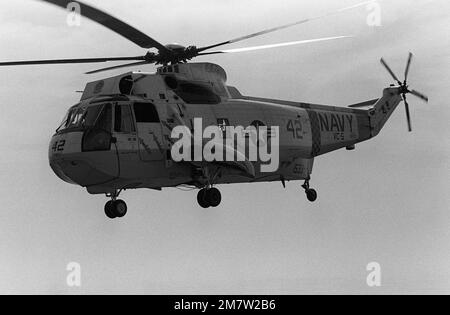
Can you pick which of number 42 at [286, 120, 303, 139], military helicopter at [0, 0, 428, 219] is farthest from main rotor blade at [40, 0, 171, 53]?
number 42 at [286, 120, 303, 139]

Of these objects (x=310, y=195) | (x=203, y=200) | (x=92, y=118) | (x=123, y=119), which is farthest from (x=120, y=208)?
(x=310, y=195)

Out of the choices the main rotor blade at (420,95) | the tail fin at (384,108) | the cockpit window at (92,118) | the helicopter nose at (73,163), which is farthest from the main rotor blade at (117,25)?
the main rotor blade at (420,95)

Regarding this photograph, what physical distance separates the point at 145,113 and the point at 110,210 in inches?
135

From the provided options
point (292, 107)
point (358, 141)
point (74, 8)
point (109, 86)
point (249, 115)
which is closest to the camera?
point (74, 8)

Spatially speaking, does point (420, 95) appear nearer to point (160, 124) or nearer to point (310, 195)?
point (310, 195)

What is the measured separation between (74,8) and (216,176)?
24.5 ft

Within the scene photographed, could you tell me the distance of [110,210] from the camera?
24.2 meters

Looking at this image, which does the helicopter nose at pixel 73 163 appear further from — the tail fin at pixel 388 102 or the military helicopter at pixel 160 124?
the tail fin at pixel 388 102

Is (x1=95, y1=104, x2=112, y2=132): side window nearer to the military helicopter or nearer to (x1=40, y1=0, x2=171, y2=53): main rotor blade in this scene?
the military helicopter

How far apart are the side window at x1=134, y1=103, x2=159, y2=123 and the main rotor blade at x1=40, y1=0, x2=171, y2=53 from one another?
1.95 m

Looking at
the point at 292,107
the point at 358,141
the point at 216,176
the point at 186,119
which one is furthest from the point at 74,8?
the point at 358,141

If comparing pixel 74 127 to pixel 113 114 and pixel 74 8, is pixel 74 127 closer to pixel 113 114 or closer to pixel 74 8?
pixel 113 114

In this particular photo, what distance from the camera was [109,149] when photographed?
2202cm

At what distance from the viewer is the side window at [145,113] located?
75.4 ft
